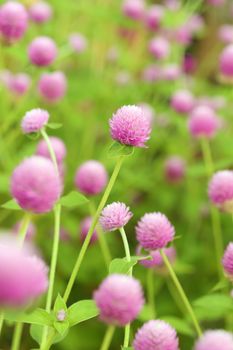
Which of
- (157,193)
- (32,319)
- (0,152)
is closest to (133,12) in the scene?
(157,193)

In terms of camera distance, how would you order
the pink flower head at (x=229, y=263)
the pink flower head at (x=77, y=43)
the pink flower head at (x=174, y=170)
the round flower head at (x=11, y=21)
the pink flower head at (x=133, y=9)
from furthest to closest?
the pink flower head at (x=77, y=43)
the pink flower head at (x=133, y=9)
the pink flower head at (x=174, y=170)
the round flower head at (x=11, y=21)
the pink flower head at (x=229, y=263)

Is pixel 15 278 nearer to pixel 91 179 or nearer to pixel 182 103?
pixel 91 179

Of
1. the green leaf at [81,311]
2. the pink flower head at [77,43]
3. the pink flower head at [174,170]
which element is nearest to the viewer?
the green leaf at [81,311]

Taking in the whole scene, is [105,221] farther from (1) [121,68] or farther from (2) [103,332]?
(1) [121,68]

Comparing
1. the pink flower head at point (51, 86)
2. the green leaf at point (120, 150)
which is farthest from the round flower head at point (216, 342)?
the pink flower head at point (51, 86)

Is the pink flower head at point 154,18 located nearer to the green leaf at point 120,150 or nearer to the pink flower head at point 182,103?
the pink flower head at point 182,103
